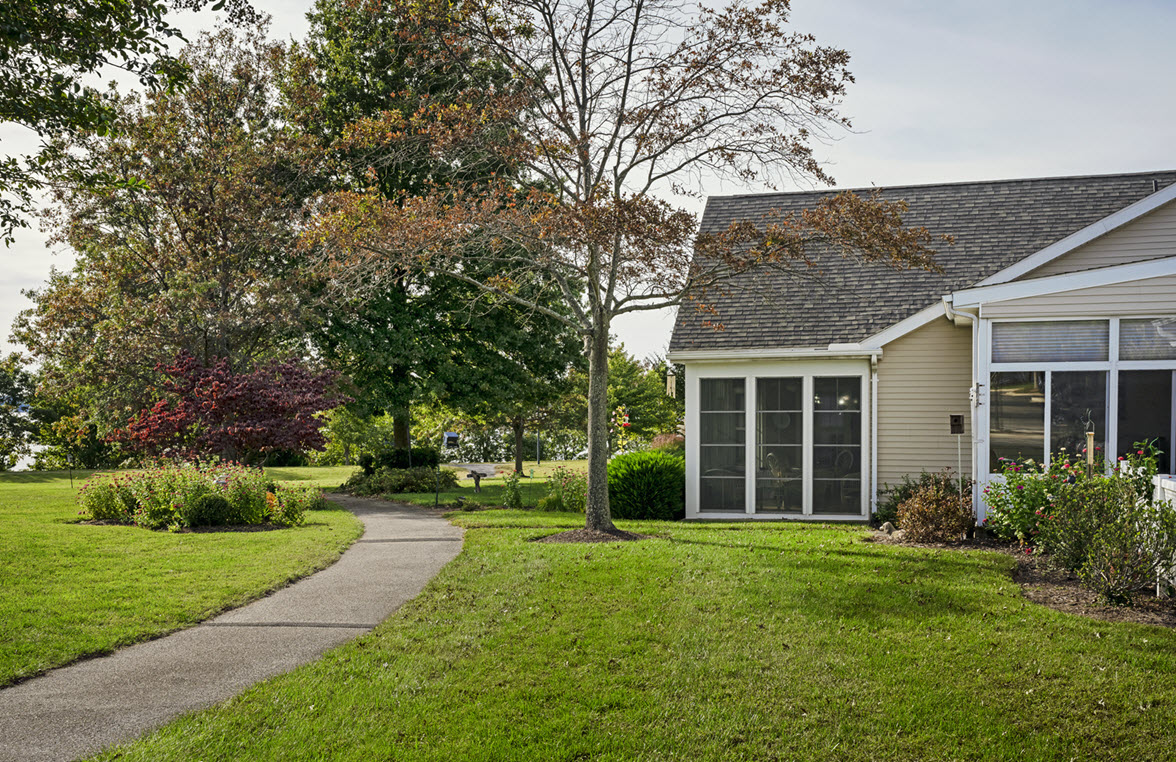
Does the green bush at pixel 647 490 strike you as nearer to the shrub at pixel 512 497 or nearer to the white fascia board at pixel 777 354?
the white fascia board at pixel 777 354

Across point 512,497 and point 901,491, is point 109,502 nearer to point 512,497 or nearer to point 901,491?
point 512,497

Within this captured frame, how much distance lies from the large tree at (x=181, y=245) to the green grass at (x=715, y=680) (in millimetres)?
13326

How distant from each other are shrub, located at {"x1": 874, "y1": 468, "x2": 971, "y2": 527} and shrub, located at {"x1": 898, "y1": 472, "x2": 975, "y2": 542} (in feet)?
4.46

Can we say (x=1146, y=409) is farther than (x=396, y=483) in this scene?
No

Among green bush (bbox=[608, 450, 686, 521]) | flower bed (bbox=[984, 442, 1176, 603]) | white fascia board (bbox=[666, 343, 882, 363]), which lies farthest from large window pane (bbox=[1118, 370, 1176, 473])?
green bush (bbox=[608, 450, 686, 521])

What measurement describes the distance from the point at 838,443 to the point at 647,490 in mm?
3361

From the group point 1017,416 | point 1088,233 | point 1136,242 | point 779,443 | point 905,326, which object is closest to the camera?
point 1017,416

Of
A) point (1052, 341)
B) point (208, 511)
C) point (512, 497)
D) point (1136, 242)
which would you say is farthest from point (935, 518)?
point (208, 511)

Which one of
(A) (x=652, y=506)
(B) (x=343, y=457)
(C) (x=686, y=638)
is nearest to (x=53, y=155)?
(C) (x=686, y=638)

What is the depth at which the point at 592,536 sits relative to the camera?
1076cm

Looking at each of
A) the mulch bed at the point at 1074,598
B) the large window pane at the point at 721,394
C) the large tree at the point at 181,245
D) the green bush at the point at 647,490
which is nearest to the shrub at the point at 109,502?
the large tree at the point at 181,245

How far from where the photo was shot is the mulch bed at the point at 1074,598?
654 centimetres

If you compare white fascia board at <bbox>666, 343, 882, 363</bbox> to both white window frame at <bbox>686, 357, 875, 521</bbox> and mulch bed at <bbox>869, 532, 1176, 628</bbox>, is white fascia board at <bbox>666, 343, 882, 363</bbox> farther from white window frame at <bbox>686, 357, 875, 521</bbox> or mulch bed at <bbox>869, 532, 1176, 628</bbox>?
mulch bed at <bbox>869, 532, 1176, 628</bbox>

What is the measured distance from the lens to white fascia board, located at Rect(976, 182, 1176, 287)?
12.1 metres
